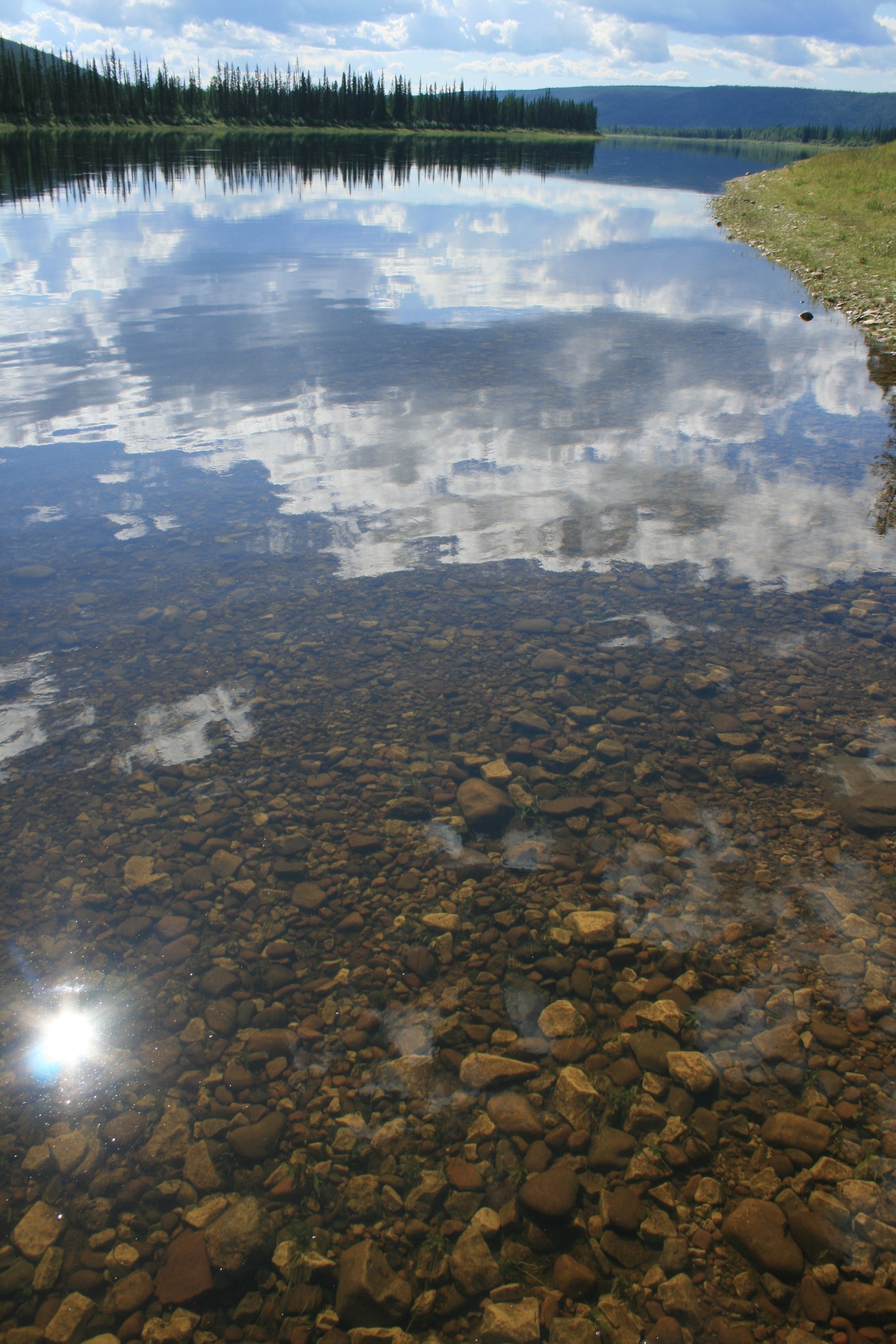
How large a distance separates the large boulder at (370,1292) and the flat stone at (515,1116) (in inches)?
31.5

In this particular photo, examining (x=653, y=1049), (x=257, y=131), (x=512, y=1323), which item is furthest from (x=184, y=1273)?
(x=257, y=131)

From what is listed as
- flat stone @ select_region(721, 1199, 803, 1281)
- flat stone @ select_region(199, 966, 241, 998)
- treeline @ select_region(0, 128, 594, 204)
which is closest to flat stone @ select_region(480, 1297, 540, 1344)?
flat stone @ select_region(721, 1199, 803, 1281)

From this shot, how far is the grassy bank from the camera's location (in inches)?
974

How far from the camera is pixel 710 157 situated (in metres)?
141

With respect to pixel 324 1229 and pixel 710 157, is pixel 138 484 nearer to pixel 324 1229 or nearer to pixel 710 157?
pixel 324 1229

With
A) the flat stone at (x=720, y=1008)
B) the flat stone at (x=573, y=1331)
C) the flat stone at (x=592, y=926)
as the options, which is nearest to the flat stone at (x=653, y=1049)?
the flat stone at (x=720, y=1008)

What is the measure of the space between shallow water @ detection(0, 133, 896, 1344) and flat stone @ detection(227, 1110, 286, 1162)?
4cm

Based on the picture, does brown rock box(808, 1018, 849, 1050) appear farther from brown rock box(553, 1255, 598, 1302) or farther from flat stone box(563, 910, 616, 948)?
brown rock box(553, 1255, 598, 1302)

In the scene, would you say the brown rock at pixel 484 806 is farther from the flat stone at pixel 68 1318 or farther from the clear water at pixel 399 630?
the flat stone at pixel 68 1318

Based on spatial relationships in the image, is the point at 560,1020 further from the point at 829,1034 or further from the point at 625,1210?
the point at 829,1034

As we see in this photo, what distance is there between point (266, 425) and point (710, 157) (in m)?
163

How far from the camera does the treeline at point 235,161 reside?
5344 centimetres

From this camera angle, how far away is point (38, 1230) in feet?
11.4

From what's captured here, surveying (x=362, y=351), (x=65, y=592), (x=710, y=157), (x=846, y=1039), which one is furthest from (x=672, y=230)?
(x=710, y=157)
